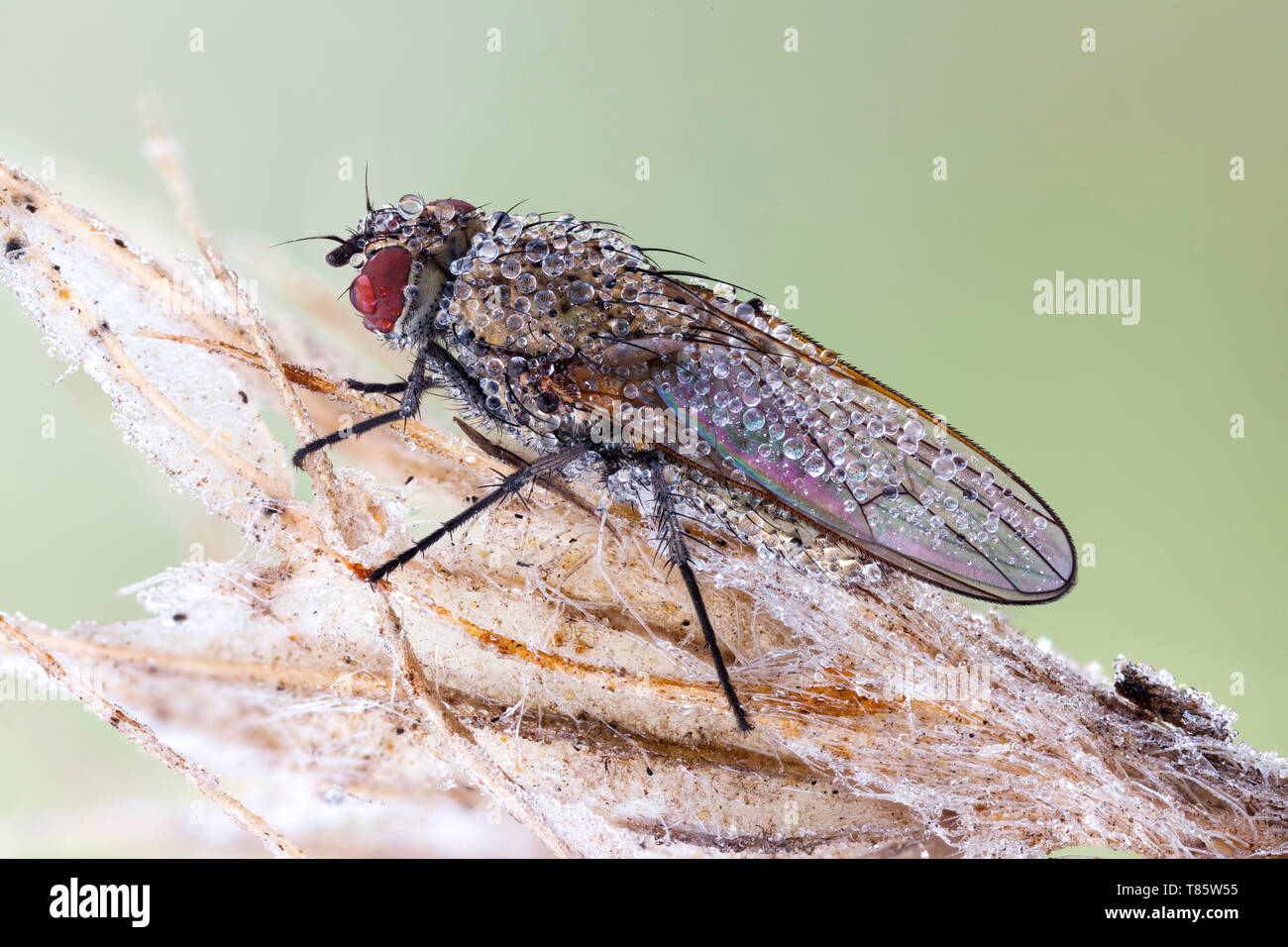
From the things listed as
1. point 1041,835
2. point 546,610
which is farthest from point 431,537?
point 1041,835

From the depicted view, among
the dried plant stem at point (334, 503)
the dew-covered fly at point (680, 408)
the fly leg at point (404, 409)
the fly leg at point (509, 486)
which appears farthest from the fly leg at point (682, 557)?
the fly leg at point (404, 409)

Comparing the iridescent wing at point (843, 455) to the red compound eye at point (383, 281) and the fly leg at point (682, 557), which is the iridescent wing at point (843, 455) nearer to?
the fly leg at point (682, 557)

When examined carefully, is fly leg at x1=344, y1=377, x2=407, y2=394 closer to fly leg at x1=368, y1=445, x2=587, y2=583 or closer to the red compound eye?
the red compound eye

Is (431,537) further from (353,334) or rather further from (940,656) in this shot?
(940,656)

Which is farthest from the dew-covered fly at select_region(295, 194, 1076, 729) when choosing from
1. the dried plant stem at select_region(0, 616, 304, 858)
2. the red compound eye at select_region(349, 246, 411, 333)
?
the dried plant stem at select_region(0, 616, 304, 858)

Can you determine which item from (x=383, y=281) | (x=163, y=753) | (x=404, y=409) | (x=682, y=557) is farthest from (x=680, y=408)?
(x=163, y=753)

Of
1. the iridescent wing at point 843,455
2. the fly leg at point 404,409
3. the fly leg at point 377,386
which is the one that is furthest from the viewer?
the fly leg at point 377,386
